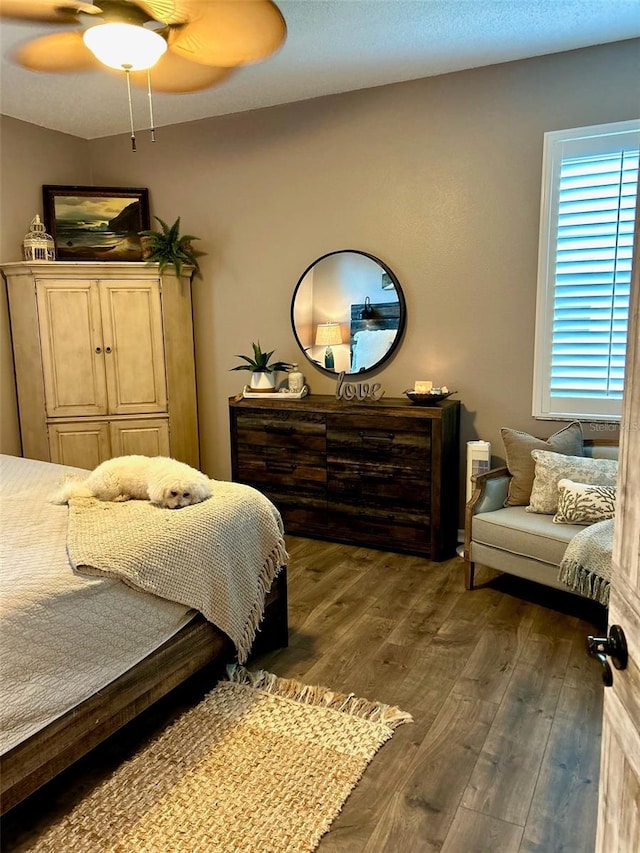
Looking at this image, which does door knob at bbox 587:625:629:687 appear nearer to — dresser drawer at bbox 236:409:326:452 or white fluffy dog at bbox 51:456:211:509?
white fluffy dog at bbox 51:456:211:509

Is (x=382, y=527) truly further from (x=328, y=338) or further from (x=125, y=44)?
(x=125, y=44)

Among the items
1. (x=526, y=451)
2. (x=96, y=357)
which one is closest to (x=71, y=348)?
(x=96, y=357)

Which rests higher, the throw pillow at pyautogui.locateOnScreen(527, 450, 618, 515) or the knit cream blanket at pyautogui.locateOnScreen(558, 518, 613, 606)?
the throw pillow at pyautogui.locateOnScreen(527, 450, 618, 515)

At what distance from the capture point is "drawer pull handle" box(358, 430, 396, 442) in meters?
3.55

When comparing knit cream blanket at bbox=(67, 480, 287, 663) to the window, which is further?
the window

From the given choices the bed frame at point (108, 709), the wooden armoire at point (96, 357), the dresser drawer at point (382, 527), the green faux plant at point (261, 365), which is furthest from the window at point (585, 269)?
the wooden armoire at point (96, 357)

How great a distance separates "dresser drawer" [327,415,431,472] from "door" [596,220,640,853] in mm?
2473

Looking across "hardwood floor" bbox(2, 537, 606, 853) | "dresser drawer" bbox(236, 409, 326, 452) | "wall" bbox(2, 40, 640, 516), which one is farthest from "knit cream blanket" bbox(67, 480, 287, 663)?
"wall" bbox(2, 40, 640, 516)

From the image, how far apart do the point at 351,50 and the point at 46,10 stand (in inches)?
57.8

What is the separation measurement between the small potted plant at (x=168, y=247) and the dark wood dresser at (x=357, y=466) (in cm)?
111

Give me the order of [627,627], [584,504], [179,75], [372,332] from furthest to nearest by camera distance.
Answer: [372,332] < [179,75] < [584,504] < [627,627]

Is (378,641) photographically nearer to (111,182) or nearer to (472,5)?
(472,5)

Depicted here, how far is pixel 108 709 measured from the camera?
1761mm

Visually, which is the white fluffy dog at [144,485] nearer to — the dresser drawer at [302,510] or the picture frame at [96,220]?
the dresser drawer at [302,510]
